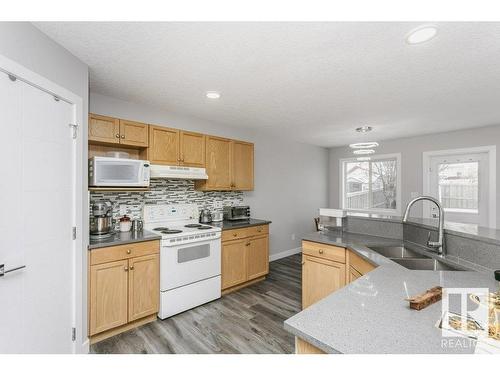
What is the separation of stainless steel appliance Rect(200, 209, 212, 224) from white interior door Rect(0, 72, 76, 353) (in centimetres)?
178

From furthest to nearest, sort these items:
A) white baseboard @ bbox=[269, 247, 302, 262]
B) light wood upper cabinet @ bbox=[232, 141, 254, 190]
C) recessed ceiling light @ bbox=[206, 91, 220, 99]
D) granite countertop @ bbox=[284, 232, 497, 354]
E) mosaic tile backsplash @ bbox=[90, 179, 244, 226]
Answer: white baseboard @ bbox=[269, 247, 302, 262] < light wood upper cabinet @ bbox=[232, 141, 254, 190] < mosaic tile backsplash @ bbox=[90, 179, 244, 226] < recessed ceiling light @ bbox=[206, 91, 220, 99] < granite countertop @ bbox=[284, 232, 497, 354]

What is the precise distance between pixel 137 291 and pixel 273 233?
283cm

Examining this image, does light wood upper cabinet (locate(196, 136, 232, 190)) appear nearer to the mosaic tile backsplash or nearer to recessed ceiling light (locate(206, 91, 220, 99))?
the mosaic tile backsplash

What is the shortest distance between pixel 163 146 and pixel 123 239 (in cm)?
120

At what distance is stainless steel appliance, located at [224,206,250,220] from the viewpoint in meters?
3.82

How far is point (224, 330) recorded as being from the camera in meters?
2.35

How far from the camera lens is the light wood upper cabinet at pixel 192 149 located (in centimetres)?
314

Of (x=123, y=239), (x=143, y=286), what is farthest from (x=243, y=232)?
(x=123, y=239)

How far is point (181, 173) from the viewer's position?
301 cm

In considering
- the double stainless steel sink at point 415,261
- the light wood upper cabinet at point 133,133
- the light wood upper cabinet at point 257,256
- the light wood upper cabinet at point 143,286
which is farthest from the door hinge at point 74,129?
the double stainless steel sink at point 415,261

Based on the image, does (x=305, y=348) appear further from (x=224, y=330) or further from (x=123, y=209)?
(x=123, y=209)

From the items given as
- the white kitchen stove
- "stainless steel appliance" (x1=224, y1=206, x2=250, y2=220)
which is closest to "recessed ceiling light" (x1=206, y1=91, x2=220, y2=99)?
the white kitchen stove

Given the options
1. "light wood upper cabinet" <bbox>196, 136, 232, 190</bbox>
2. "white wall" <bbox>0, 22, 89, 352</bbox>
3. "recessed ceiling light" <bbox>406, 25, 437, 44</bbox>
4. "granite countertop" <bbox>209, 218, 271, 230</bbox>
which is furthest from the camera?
"light wood upper cabinet" <bbox>196, 136, 232, 190</bbox>
